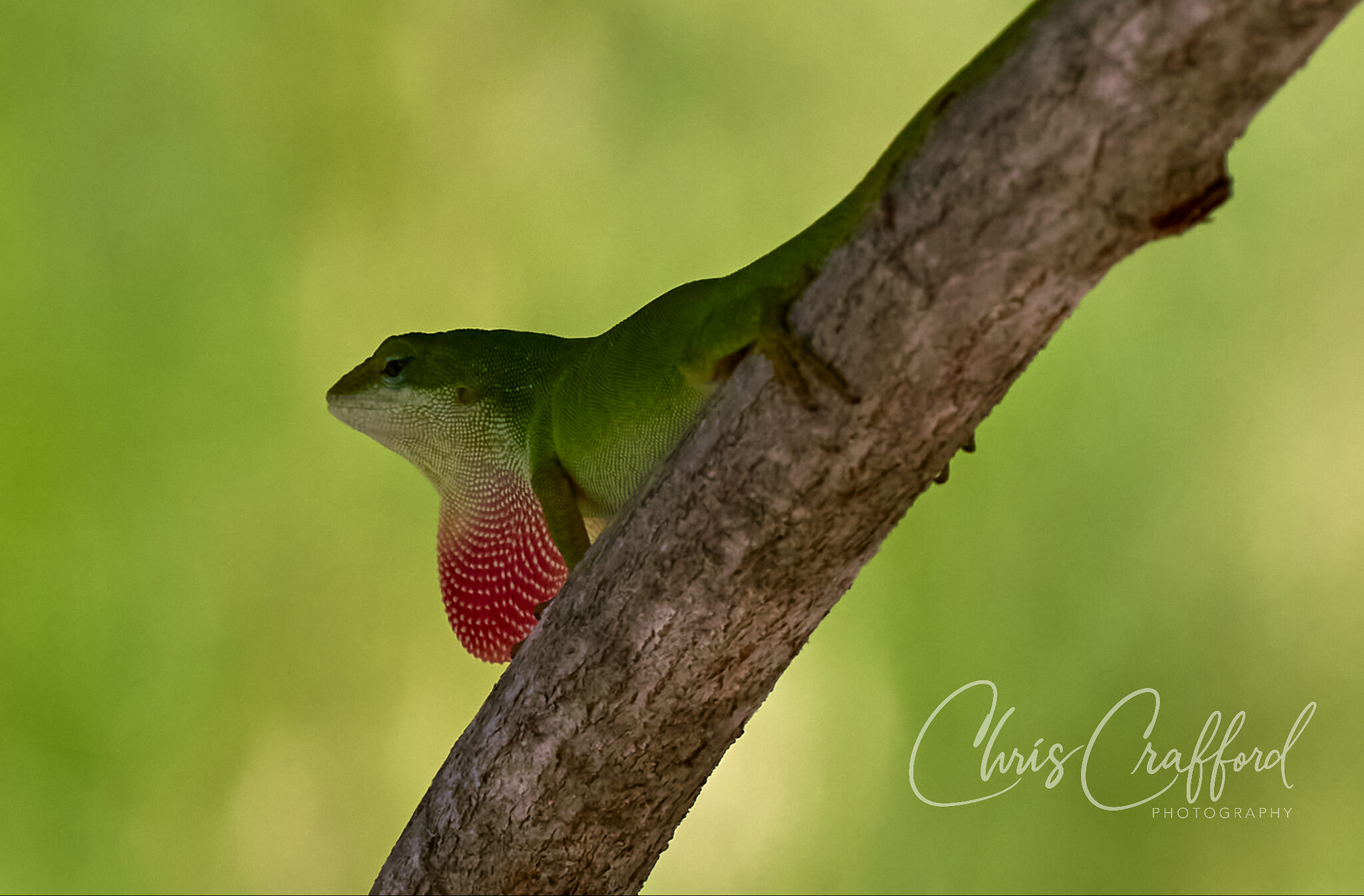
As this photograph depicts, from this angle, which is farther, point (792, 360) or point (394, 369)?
point (394, 369)

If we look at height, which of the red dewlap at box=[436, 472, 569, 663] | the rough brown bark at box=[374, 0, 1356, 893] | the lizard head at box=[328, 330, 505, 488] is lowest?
the rough brown bark at box=[374, 0, 1356, 893]

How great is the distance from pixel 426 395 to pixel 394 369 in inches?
2.7

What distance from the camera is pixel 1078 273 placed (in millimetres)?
915

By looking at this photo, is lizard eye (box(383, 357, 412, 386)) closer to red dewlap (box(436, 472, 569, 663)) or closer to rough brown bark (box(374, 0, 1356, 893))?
red dewlap (box(436, 472, 569, 663))

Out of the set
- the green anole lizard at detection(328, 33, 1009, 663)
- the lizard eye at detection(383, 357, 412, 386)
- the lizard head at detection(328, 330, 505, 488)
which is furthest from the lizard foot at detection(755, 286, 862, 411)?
the lizard eye at detection(383, 357, 412, 386)

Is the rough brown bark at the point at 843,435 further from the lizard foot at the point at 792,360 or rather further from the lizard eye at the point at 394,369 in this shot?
the lizard eye at the point at 394,369

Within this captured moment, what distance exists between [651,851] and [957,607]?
140 centimetres

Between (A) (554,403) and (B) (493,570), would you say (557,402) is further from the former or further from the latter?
(B) (493,570)

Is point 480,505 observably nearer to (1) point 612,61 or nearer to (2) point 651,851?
(2) point 651,851

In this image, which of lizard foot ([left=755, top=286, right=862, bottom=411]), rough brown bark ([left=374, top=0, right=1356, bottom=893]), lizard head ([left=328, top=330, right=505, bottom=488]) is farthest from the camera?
lizard head ([left=328, top=330, right=505, bottom=488])

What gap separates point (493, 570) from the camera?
5.82 feet

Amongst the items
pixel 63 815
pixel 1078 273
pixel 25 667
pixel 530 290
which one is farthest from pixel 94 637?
pixel 1078 273

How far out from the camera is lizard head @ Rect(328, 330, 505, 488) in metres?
1.70

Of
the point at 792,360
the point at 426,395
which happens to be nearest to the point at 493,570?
the point at 426,395
